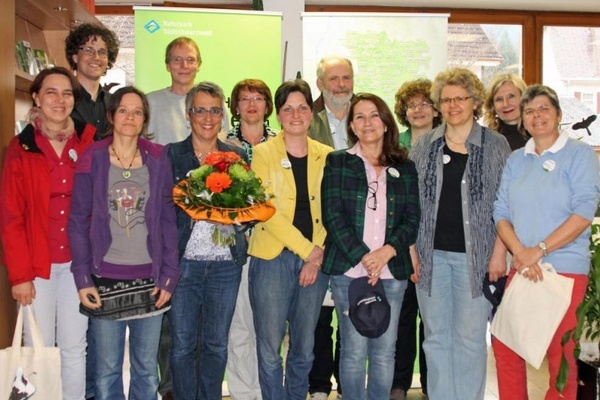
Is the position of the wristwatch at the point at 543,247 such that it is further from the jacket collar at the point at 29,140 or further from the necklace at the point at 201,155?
the jacket collar at the point at 29,140

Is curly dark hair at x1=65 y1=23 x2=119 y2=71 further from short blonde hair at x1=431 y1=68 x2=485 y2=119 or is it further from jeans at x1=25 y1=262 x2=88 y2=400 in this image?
short blonde hair at x1=431 y1=68 x2=485 y2=119

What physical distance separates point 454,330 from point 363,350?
1.72 feet

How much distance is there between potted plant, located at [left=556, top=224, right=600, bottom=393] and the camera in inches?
117

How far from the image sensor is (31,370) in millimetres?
2748

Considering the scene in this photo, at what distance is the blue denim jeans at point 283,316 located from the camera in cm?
315

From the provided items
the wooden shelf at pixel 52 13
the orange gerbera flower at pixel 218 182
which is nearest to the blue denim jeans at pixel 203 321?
the orange gerbera flower at pixel 218 182

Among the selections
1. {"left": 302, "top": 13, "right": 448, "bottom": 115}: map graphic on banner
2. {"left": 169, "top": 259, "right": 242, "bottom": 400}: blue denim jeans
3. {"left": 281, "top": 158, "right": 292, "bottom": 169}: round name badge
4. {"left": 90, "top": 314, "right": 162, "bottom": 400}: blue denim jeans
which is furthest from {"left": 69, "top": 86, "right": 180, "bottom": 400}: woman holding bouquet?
{"left": 302, "top": 13, "right": 448, "bottom": 115}: map graphic on banner

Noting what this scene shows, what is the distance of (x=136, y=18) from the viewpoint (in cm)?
Result: 498

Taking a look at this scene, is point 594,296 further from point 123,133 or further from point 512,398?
point 123,133

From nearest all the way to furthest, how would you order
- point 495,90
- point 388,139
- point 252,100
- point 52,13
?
1. point 388,139
2. point 252,100
3. point 495,90
4. point 52,13

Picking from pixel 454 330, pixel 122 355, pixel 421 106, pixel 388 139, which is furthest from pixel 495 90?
pixel 122 355

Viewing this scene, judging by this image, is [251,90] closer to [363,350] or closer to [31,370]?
[363,350]

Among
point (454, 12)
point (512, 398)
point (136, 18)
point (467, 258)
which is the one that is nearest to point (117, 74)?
point (136, 18)

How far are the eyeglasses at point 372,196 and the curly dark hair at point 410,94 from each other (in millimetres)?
1082
